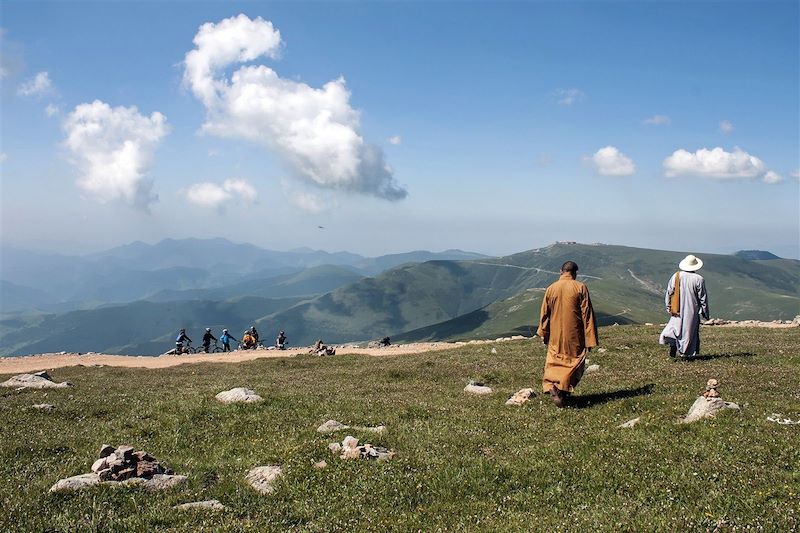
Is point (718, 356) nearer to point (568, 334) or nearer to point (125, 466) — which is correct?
point (568, 334)

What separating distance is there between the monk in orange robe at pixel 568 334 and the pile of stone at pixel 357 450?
21.6ft

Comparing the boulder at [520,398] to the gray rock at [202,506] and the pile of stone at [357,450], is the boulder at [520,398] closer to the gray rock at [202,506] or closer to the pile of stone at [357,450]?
the pile of stone at [357,450]

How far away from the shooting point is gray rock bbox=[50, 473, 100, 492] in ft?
35.9

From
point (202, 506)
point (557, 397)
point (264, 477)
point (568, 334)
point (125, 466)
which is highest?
point (568, 334)

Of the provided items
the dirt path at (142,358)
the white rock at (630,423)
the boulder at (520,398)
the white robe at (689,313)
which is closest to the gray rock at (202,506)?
the white rock at (630,423)

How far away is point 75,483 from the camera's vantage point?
1118 centimetres

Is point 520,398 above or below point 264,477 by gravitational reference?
above

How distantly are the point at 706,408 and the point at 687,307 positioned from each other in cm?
954

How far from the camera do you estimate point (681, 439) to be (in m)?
12.1

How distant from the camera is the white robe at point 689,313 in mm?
21922

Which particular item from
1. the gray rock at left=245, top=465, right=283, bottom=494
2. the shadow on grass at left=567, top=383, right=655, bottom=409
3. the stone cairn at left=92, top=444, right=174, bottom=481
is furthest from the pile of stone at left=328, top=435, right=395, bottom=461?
the shadow on grass at left=567, top=383, right=655, bottom=409

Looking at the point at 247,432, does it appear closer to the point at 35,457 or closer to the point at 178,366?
the point at 35,457

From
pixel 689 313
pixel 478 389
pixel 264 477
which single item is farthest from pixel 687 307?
pixel 264 477

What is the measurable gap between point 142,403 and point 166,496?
1151 centimetres
